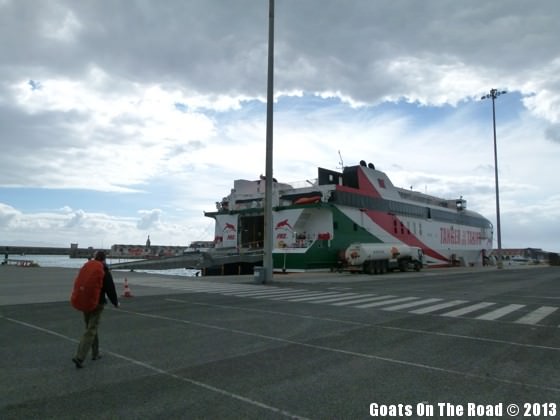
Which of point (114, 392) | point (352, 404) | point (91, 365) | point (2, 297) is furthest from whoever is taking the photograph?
point (2, 297)

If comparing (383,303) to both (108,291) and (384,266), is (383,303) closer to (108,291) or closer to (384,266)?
(108,291)

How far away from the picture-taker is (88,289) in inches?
269

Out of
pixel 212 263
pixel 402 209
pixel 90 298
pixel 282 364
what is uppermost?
pixel 402 209

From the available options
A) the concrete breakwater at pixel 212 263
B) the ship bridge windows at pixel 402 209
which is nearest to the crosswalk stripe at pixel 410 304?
the concrete breakwater at pixel 212 263

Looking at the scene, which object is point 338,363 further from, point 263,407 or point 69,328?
point 69,328

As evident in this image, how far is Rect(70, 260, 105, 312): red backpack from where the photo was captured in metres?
6.81

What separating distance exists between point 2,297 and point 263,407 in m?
14.4

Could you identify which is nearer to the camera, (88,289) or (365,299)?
(88,289)

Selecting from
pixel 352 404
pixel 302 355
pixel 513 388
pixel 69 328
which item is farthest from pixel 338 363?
pixel 69 328

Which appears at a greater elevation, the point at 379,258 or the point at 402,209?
the point at 402,209

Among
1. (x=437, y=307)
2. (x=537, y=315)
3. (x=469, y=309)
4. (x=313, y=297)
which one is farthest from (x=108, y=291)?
(x=537, y=315)

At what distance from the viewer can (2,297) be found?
15.6 metres

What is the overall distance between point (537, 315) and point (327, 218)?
24814 millimetres

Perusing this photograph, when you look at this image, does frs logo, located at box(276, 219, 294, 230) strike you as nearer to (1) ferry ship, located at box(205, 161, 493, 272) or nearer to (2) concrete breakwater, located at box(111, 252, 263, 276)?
(1) ferry ship, located at box(205, 161, 493, 272)
